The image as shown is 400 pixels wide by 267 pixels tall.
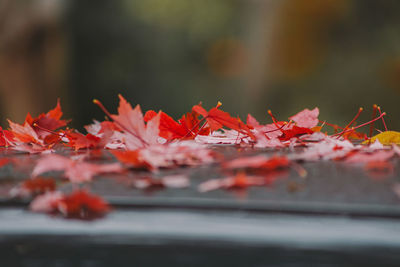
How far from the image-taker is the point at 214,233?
0.82ft

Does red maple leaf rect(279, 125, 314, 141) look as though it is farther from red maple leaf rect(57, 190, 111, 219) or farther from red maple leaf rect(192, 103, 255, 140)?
red maple leaf rect(57, 190, 111, 219)

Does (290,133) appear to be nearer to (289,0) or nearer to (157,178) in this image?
(157,178)

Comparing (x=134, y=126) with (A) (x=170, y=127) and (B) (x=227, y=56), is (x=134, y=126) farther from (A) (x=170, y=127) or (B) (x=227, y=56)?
(B) (x=227, y=56)

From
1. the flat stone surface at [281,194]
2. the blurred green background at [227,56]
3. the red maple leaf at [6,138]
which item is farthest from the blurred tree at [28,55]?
the flat stone surface at [281,194]

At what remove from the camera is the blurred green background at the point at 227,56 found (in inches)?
161

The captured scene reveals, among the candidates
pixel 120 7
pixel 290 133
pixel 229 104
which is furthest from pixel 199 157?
pixel 120 7

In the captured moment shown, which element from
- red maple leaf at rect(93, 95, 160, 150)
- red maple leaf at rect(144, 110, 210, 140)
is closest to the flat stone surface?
red maple leaf at rect(93, 95, 160, 150)

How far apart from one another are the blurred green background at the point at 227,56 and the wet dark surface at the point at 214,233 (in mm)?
3807

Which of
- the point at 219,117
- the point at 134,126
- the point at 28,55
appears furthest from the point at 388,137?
the point at 28,55

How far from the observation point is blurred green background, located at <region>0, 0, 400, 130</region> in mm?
4086

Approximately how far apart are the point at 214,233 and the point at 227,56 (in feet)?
14.1

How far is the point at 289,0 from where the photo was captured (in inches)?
174

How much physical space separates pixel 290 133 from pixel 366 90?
3.73m

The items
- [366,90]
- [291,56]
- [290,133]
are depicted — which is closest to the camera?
[290,133]
